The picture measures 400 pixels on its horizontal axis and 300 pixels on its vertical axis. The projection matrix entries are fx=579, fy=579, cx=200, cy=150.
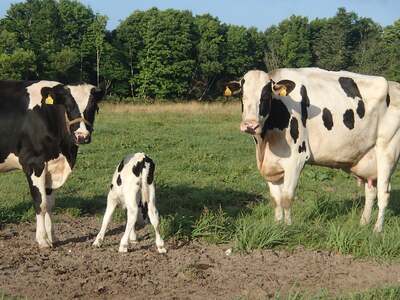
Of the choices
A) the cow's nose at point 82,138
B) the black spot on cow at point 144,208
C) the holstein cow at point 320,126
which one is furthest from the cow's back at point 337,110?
the cow's nose at point 82,138

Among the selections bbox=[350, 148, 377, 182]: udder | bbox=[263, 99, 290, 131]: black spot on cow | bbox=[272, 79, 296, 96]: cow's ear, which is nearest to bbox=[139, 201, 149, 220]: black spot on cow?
bbox=[263, 99, 290, 131]: black spot on cow

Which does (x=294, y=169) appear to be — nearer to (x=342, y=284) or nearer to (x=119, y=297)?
(x=342, y=284)

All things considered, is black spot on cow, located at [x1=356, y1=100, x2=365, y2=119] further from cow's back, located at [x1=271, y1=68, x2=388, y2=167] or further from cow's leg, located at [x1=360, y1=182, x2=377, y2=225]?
cow's leg, located at [x1=360, y1=182, x2=377, y2=225]

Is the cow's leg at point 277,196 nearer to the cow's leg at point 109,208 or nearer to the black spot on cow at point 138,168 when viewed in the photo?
the black spot on cow at point 138,168

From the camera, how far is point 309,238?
7375mm

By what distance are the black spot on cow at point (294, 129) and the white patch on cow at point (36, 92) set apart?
323 cm

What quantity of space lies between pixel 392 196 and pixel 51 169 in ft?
22.4

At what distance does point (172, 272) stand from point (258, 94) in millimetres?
2557

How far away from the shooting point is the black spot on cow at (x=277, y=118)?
25.6ft

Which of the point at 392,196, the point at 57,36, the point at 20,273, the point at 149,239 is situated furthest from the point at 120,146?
the point at 57,36

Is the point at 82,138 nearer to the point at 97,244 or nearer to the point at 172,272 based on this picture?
the point at 97,244

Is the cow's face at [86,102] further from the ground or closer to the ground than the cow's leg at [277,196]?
further from the ground

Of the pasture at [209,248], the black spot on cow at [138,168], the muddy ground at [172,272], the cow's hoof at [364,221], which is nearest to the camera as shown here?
the muddy ground at [172,272]

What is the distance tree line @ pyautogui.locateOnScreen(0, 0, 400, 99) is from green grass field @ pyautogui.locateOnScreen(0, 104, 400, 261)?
33799 mm
